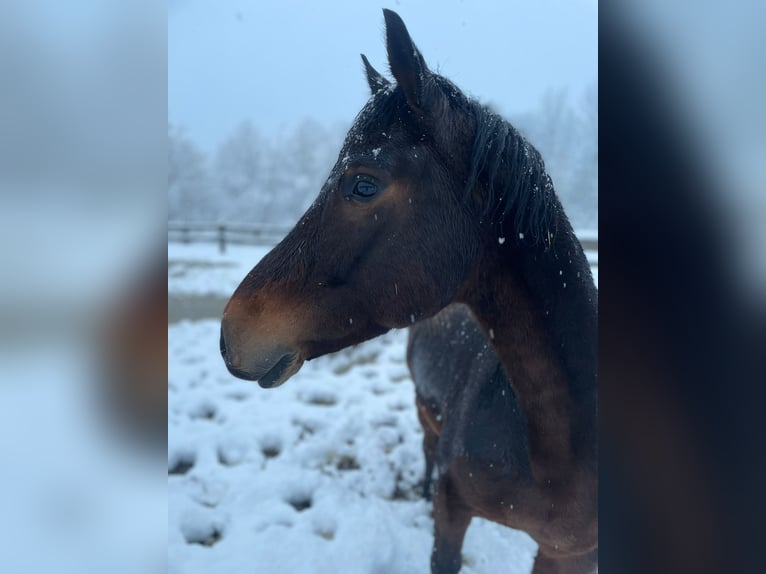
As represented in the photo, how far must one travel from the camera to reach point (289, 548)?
2.14 metres

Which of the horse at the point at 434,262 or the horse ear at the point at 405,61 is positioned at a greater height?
the horse ear at the point at 405,61

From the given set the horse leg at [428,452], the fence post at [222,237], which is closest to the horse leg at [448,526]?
the horse leg at [428,452]

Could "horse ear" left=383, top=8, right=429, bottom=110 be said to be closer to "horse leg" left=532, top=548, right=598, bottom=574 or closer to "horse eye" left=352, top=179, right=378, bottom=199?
"horse eye" left=352, top=179, right=378, bottom=199

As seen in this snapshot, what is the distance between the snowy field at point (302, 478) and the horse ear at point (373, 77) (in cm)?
98

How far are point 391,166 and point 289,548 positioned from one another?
6.04 ft

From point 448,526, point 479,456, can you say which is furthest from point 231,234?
point 479,456

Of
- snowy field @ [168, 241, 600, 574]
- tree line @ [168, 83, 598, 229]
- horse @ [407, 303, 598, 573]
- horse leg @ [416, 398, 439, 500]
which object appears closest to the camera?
tree line @ [168, 83, 598, 229]

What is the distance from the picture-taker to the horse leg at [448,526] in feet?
5.54

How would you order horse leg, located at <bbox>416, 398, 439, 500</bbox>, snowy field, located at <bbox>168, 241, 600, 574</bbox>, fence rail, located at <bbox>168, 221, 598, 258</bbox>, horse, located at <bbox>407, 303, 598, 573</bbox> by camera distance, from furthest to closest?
fence rail, located at <bbox>168, 221, 598, 258</bbox> → horse leg, located at <bbox>416, 398, 439, 500</bbox> → snowy field, located at <bbox>168, 241, 600, 574</bbox> → horse, located at <bbox>407, 303, 598, 573</bbox>

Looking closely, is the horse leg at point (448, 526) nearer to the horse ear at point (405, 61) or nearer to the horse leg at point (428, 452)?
the horse leg at point (428, 452)

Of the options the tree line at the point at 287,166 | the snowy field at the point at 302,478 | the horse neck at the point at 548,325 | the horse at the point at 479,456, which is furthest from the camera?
the snowy field at the point at 302,478

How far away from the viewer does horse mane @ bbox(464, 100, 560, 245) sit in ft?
3.77

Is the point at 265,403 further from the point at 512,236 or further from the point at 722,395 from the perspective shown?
the point at 722,395

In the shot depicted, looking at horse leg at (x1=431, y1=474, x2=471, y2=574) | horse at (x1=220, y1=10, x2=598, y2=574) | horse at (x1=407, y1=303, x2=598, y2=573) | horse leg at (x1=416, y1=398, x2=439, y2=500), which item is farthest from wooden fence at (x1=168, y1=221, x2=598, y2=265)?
horse at (x1=220, y1=10, x2=598, y2=574)
